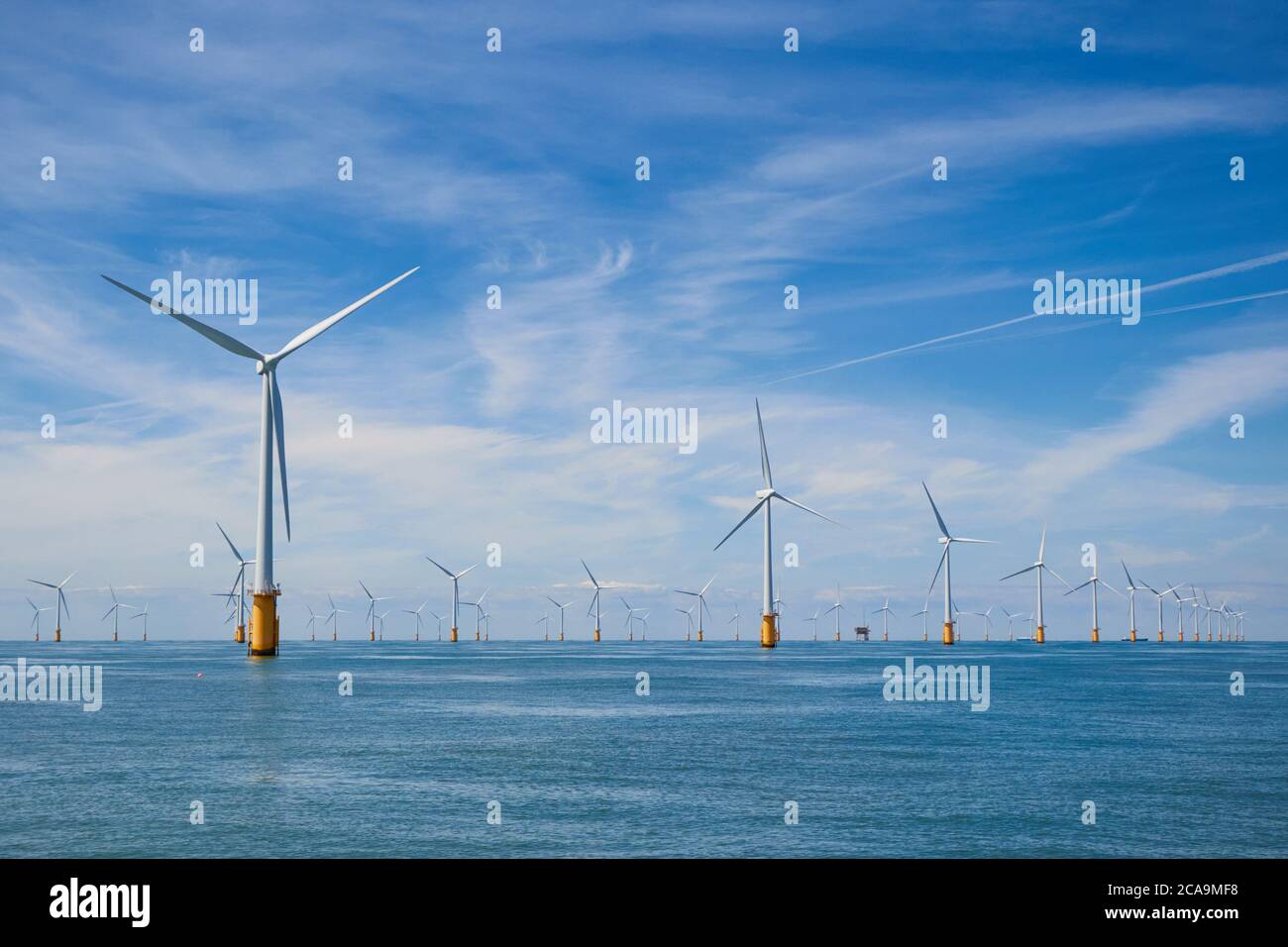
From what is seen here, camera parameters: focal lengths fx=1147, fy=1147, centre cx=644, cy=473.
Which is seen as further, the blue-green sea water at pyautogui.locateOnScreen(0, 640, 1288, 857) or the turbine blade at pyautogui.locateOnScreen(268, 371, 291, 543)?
the turbine blade at pyautogui.locateOnScreen(268, 371, 291, 543)

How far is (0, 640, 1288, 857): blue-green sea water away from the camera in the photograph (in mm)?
40656

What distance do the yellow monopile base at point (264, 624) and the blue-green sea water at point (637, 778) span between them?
3441 cm

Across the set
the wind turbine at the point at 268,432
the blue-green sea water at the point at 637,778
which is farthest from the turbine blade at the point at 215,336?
the blue-green sea water at the point at 637,778

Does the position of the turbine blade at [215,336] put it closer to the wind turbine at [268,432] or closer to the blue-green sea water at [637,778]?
the wind turbine at [268,432]

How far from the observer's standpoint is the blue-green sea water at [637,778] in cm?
4066

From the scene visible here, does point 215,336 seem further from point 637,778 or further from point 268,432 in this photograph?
point 637,778

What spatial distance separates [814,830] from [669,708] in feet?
195

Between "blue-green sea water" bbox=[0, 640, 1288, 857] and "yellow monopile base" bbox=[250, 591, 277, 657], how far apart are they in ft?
113

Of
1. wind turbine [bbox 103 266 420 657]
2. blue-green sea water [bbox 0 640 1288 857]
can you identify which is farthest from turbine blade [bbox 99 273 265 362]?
blue-green sea water [bbox 0 640 1288 857]

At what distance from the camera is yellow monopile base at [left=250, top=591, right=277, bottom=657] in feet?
479

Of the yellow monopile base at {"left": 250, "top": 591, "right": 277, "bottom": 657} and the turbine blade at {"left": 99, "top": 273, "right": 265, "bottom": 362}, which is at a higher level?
the turbine blade at {"left": 99, "top": 273, "right": 265, "bottom": 362}

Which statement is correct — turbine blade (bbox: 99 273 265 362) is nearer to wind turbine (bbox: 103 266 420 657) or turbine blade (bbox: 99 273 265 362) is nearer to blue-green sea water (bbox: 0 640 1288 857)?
wind turbine (bbox: 103 266 420 657)

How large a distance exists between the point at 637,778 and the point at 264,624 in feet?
363
